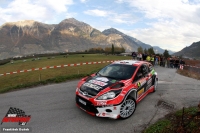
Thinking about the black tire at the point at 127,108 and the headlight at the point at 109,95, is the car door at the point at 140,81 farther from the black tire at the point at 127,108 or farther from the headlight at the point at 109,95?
the headlight at the point at 109,95

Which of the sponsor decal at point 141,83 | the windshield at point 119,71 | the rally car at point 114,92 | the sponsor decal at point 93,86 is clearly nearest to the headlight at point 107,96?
the rally car at point 114,92

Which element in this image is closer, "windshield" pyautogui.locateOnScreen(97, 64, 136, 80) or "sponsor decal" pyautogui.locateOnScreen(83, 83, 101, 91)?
"sponsor decal" pyautogui.locateOnScreen(83, 83, 101, 91)

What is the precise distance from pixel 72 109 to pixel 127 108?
2122 millimetres

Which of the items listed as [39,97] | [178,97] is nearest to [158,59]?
[178,97]

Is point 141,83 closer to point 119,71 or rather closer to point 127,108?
point 119,71

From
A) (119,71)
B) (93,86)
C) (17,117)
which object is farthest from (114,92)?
(17,117)

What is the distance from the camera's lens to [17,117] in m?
5.59

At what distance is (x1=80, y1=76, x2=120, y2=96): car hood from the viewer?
5.34 meters

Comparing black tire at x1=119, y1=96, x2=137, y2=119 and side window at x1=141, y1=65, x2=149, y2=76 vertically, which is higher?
side window at x1=141, y1=65, x2=149, y2=76

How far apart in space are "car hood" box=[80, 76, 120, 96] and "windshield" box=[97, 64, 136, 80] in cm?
37

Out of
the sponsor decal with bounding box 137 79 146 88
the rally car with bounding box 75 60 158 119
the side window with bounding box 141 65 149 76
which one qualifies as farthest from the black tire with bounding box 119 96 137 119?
the side window with bounding box 141 65 149 76

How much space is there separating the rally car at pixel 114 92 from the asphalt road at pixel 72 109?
0.37 metres

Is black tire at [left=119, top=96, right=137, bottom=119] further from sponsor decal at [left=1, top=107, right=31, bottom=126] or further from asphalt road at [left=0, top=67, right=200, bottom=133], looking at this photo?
sponsor decal at [left=1, top=107, right=31, bottom=126]

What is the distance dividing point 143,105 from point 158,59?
57.7 feet
